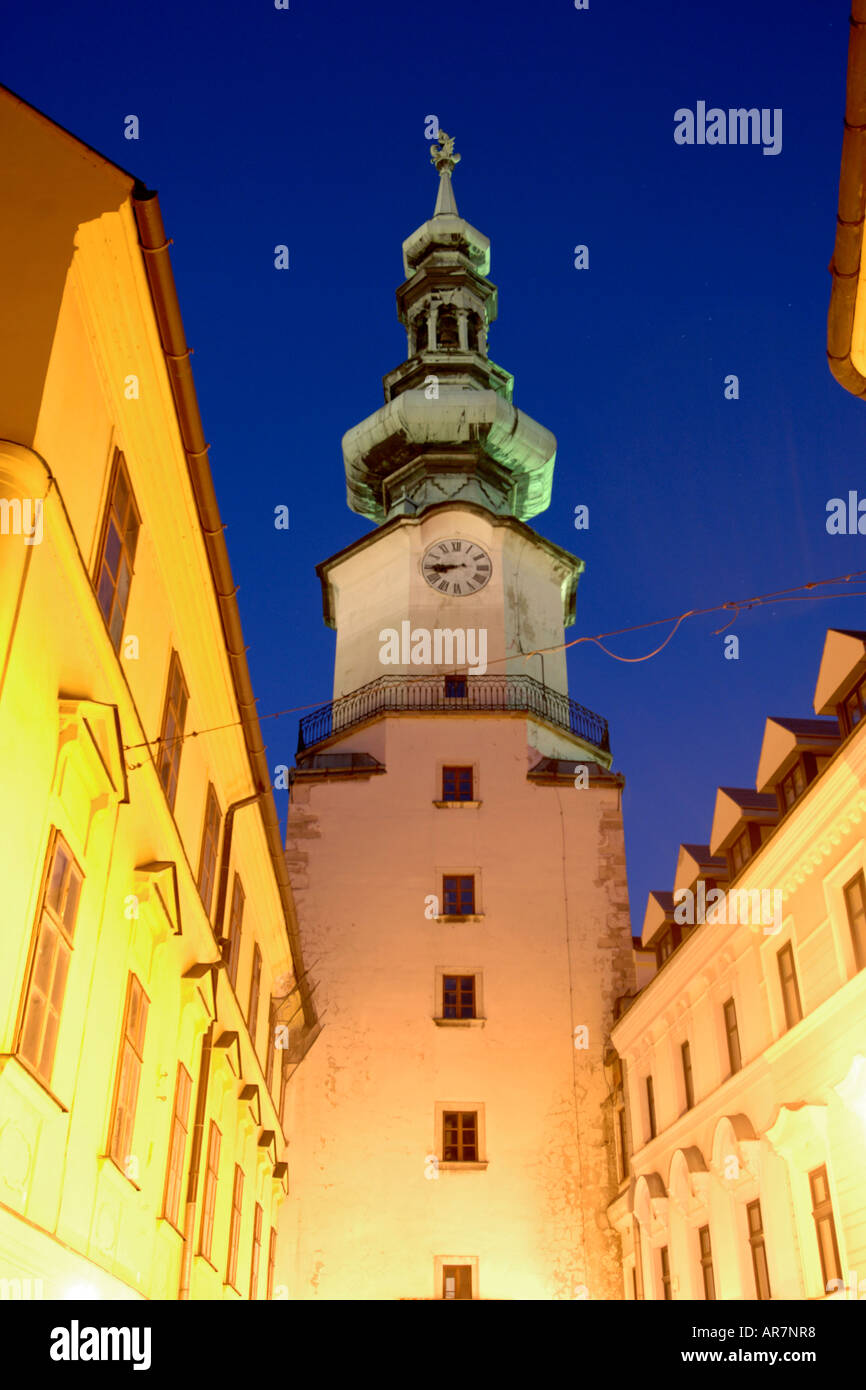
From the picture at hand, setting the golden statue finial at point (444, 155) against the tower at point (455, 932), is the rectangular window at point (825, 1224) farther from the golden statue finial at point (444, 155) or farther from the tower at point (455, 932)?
the golden statue finial at point (444, 155)

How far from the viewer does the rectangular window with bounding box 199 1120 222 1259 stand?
15.3 meters

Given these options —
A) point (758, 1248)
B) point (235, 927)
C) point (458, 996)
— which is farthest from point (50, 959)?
point (458, 996)

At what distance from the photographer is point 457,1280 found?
25344mm

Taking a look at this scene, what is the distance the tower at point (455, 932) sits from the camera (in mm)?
25734

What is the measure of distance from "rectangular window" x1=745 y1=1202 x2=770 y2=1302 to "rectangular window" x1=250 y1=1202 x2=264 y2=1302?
7.65 metres

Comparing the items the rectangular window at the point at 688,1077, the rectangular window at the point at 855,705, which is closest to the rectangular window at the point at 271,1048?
the rectangular window at the point at 688,1077

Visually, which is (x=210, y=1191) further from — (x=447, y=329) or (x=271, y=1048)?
(x=447, y=329)

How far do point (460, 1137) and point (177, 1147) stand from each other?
555 inches

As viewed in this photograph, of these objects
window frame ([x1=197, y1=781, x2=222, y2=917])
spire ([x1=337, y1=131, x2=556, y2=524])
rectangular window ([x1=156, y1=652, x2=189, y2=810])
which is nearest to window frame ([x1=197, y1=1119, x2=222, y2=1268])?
window frame ([x1=197, y1=781, x2=222, y2=917])

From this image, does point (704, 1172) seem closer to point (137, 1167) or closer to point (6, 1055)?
point (137, 1167)

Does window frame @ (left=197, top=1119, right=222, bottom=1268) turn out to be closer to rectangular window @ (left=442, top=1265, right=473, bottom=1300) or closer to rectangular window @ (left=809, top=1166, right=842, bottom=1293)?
rectangular window @ (left=809, top=1166, right=842, bottom=1293)

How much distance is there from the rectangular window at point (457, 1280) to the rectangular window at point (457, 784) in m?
10.2
